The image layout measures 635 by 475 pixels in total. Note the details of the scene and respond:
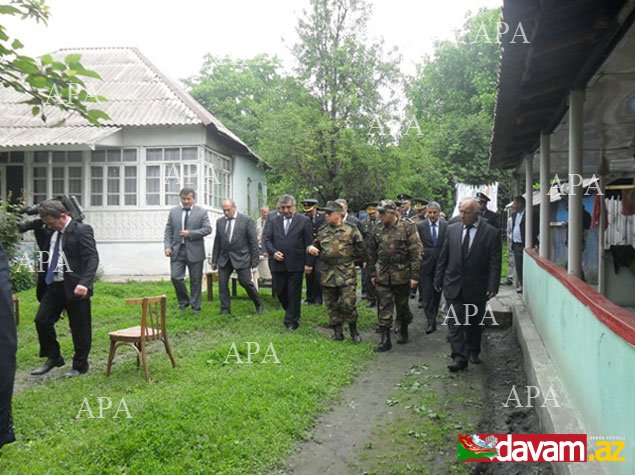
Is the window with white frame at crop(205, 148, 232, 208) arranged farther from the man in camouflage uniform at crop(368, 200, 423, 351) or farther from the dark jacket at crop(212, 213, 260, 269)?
the man in camouflage uniform at crop(368, 200, 423, 351)

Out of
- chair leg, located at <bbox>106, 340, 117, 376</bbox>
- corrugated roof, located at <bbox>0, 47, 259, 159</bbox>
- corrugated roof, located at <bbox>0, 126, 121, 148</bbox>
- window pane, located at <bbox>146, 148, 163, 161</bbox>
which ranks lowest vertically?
chair leg, located at <bbox>106, 340, 117, 376</bbox>

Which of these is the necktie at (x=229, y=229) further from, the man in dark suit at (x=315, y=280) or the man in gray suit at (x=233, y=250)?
the man in dark suit at (x=315, y=280)

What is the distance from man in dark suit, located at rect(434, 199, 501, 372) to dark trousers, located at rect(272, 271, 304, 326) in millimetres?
2699

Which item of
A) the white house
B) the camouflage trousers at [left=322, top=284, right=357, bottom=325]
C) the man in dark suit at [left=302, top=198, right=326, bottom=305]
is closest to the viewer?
the camouflage trousers at [left=322, top=284, right=357, bottom=325]

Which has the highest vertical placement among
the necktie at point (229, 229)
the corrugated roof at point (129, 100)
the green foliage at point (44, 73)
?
the corrugated roof at point (129, 100)

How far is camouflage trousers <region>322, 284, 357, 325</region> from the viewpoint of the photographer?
855cm

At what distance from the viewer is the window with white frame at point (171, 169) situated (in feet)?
54.0

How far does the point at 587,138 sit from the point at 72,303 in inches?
293

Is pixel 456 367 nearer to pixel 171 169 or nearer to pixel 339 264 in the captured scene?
pixel 339 264

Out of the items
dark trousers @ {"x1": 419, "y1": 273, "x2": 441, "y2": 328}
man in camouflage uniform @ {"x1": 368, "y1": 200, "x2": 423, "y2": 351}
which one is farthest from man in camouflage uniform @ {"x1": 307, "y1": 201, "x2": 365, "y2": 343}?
dark trousers @ {"x1": 419, "y1": 273, "x2": 441, "y2": 328}

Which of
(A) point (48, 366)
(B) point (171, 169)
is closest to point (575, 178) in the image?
(A) point (48, 366)

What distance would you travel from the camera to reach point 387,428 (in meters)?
5.45

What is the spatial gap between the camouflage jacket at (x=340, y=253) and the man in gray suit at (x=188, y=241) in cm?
261

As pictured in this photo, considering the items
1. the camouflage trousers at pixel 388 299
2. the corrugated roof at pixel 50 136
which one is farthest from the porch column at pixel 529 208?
→ the corrugated roof at pixel 50 136
